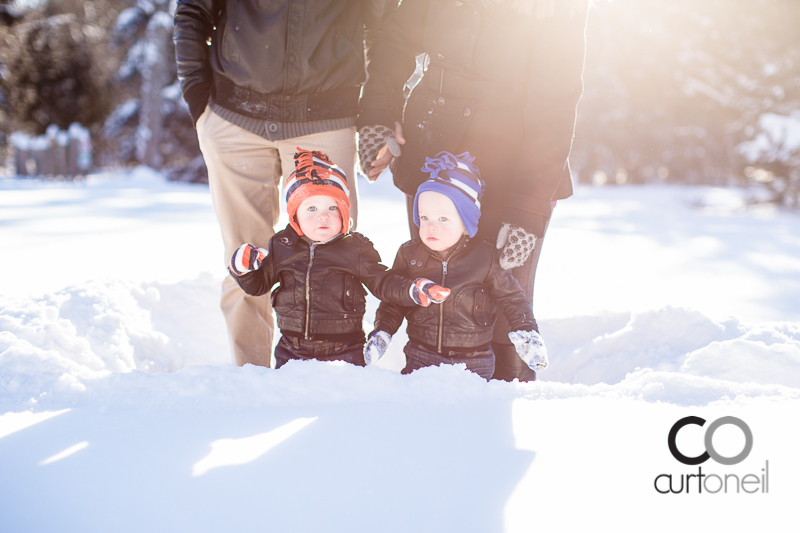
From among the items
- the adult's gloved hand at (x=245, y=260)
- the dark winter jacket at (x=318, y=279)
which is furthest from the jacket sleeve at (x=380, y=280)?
the adult's gloved hand at (x=245, y=260)

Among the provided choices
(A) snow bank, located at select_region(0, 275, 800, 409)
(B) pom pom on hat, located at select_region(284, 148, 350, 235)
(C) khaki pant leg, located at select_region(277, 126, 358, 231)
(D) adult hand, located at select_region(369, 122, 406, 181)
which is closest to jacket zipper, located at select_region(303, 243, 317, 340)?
(B) pom pom on hat, located at select_region(284, 148, 350, 235)

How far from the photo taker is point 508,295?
213 centimetres

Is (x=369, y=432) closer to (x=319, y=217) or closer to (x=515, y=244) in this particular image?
(x=515, y=244)

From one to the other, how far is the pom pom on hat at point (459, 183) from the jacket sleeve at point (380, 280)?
35cm

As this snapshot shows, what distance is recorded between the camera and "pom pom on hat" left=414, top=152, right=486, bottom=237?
6.72ft

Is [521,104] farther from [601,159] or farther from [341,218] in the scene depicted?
[601,159]

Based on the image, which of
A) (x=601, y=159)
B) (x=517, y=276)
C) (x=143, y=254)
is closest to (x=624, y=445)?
(x=517, y=276)

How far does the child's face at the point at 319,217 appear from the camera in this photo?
223 centimetres

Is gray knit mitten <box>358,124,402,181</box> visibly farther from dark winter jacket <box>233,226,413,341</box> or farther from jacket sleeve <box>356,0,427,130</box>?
dark winter jacket <box>233,226,413,341</box>

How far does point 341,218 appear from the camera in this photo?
2.31 m

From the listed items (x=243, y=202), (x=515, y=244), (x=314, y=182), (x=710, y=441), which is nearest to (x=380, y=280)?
(x=314, y=182)

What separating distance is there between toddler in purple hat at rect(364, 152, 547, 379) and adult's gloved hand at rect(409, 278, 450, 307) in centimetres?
14

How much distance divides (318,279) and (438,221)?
1.88ft

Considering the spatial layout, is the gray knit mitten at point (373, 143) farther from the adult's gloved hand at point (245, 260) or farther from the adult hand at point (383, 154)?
the adult's gloved hand at point (245, 260)
